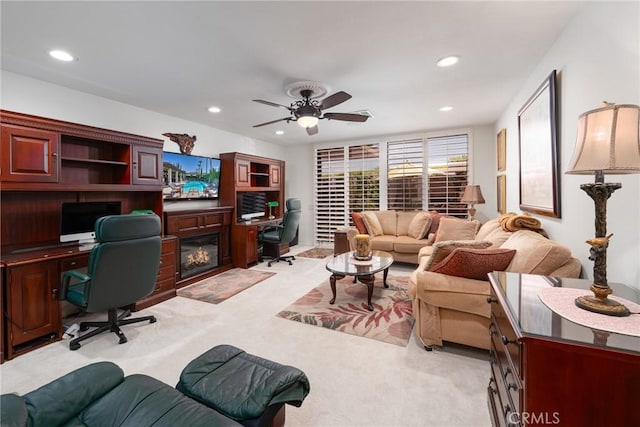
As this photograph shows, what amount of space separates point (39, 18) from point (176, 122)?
2512 mm

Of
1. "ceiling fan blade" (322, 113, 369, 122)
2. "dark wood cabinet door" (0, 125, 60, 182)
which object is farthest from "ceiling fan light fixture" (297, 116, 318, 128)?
"dark wood cabinet door" (0, 125, 60, 182)

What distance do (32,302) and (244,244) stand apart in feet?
9.11

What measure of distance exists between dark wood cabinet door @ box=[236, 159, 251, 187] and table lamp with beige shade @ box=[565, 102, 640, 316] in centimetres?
468

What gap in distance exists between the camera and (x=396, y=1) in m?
1.79

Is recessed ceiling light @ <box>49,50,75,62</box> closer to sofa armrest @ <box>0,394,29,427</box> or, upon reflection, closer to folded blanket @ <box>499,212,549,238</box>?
sofa armrest @ <box>0,394,29,427</box>

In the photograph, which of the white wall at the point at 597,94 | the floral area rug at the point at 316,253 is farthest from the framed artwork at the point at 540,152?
the floral area rug at the point at 316,253

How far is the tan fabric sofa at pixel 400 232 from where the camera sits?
480cm

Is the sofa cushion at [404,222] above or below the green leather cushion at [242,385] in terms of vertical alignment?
above

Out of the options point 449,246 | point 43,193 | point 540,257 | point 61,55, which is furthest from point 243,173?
point 540,257

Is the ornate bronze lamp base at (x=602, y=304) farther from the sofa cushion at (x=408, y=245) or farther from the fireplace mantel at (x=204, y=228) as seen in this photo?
the fireplace mantel at (x=204, y=228)

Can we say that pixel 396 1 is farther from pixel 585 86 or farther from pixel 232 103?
pixel 232 103

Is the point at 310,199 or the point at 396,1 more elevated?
the point at 396,1

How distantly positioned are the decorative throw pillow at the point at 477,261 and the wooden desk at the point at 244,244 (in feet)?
→ 11.8

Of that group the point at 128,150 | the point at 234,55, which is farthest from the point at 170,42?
the point at 128,150
